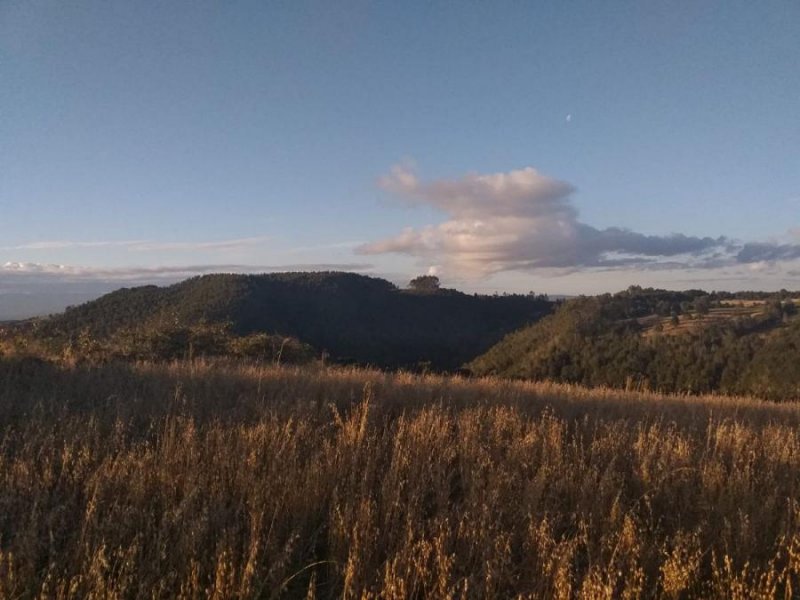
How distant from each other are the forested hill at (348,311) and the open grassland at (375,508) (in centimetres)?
3069

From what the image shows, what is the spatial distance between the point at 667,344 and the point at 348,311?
2971 centimetres

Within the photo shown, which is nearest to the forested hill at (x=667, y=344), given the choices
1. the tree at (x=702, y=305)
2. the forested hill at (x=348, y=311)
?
the tree at (x=702, y=305)

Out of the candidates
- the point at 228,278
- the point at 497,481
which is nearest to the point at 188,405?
the point at 497,481

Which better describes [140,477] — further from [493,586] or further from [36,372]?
[36,372]

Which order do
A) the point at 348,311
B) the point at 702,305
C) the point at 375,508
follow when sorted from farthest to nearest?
the point at 348,311
the point at 702,305
the point at 375,508

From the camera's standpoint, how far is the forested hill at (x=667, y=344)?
121ft

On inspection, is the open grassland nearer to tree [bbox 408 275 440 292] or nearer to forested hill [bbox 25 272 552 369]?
forested hill [bbox 25 272 552 369]

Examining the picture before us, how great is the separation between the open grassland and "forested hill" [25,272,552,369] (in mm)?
30693

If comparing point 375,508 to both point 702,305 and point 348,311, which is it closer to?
point 348,311

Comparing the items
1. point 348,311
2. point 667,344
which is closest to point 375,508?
point 667,344

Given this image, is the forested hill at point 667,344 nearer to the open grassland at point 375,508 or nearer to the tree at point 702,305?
the tree at point 702,305

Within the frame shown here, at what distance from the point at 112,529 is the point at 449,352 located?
181 feet

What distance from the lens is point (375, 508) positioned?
12.3 ft

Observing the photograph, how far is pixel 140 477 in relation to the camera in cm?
392
